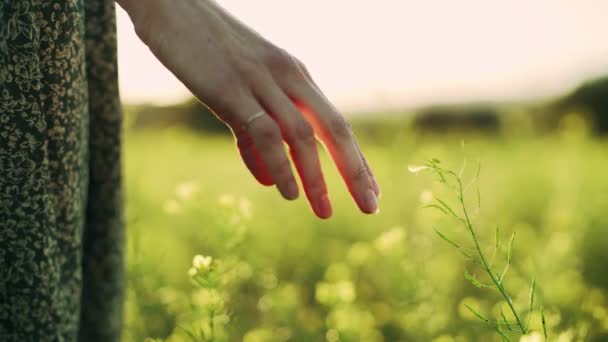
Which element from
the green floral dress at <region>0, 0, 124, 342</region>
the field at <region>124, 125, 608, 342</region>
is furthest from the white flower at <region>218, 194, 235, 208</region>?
the green floral dress at <region>0, 0, 124, 342</region>

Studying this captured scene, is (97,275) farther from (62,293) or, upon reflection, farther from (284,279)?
(284,279)

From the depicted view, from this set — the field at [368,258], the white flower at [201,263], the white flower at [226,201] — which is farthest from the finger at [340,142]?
the white flower at [226,201]

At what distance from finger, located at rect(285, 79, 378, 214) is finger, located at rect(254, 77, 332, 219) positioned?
32mm

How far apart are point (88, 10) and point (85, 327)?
79 centimetres

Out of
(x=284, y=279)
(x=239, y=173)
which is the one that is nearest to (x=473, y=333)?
(x=284, y=279)

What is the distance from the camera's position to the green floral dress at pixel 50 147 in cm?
92

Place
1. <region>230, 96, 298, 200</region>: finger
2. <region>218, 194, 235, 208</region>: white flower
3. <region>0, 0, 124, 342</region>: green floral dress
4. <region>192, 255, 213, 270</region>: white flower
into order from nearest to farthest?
1. <region>230, 96, 298, 200</region>: finger
2. <region>0, 0, 124, 342</region>: green floral dress
3. <region>192, 255, 213, 270</region>: white flower
4. <region>218, 194, 235, 208</region>: white flower

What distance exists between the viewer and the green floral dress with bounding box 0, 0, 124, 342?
923 mm

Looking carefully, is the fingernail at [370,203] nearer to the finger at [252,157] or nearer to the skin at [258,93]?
the skin at [258,93]

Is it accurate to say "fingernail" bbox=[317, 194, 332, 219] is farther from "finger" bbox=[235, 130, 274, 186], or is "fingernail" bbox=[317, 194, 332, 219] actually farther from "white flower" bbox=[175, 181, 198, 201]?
"white flower" bbox=[175, 181, 198, 201]

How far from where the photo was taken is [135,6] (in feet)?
2.90

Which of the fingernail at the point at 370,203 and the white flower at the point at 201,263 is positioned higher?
the fingernail at the point at 370,203

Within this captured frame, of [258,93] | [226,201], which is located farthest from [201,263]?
[258,93]

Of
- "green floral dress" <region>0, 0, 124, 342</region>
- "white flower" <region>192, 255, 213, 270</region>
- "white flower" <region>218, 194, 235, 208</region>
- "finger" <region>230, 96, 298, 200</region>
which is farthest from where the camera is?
"white flower" <region>218, 194, 235, 208</region>
